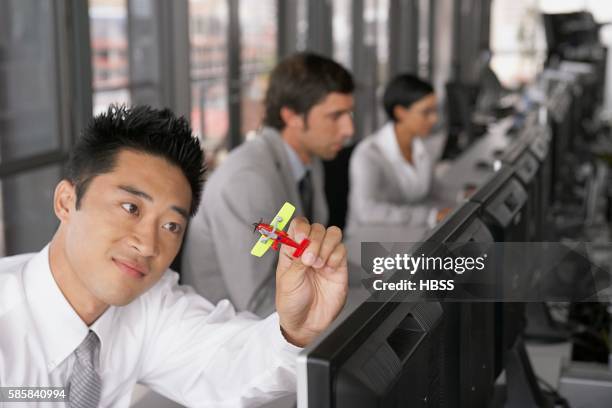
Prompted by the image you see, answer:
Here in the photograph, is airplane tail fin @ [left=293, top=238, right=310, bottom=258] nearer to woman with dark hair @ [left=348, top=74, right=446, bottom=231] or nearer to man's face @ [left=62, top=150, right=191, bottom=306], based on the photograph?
man's face @ [left=62, top=150, right=191, bottom=306]

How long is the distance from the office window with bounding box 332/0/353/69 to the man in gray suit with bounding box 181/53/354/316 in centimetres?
483

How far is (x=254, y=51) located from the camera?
559 cm

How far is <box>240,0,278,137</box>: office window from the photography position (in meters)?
5.37

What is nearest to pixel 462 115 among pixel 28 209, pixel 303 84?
pixel 28 209

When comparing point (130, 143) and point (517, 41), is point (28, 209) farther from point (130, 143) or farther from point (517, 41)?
point (517, 41)

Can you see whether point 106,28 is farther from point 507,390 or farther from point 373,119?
point 373,119

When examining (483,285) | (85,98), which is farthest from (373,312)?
(85,98)

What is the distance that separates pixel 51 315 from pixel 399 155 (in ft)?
8.33

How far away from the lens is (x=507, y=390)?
162 centimetres

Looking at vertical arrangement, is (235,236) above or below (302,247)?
below

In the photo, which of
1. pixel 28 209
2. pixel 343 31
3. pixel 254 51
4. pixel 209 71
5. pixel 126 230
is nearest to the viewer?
pixel 126 230

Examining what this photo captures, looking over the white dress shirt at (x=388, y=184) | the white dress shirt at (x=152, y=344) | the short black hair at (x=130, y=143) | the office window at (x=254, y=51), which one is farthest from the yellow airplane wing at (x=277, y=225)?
the office window at (x=254, y=51)

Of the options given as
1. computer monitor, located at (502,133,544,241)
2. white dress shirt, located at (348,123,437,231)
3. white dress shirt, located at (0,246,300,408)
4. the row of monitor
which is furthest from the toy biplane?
white dress shirt, located at (348,123,437,231)

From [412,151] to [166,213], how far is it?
8.81ft
